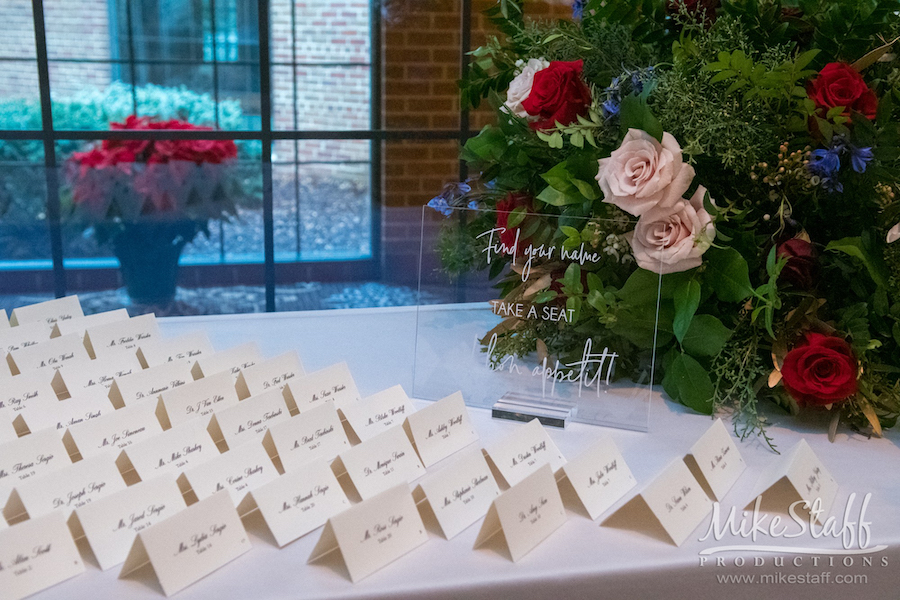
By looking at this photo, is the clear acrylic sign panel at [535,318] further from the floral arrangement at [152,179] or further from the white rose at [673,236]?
the floral arrangement at [152,179]

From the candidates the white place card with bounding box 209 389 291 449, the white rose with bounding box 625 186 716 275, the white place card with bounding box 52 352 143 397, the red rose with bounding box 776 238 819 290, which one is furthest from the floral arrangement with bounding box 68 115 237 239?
the red rose with bounding box 776 238 819 290

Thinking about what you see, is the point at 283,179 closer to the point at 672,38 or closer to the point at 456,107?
the point at 456,107

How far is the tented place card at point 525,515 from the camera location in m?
0.73

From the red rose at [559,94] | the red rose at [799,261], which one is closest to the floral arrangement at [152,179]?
the red rose at [559,94]

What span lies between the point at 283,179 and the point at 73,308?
2.25m

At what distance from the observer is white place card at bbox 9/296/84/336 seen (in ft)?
4.24

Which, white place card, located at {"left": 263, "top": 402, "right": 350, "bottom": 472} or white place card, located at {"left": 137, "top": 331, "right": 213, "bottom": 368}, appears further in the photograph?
white place card, located at {"left": 137, "top": 331, "right": 213, "bottom": 368}

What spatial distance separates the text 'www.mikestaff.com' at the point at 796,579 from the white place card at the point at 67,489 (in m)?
0.61

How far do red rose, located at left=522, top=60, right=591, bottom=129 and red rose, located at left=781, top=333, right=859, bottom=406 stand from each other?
1.51 ft

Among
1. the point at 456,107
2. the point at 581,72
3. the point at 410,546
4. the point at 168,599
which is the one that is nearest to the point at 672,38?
the point at 581,72

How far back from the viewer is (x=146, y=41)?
3.28 m

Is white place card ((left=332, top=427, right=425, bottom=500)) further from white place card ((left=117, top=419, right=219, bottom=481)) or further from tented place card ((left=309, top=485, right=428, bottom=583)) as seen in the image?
white place card ((left=117, top=419, right=219, bottom=481))

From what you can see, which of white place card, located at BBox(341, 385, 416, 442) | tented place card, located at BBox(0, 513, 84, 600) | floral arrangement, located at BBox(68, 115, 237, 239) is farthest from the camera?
floral arrangement, located at BBox(68, 115, 237, 239)

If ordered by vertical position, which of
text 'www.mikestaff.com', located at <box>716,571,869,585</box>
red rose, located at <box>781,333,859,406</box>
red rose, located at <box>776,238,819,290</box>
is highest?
red rose, located at <box>776,238,819,290</box>
